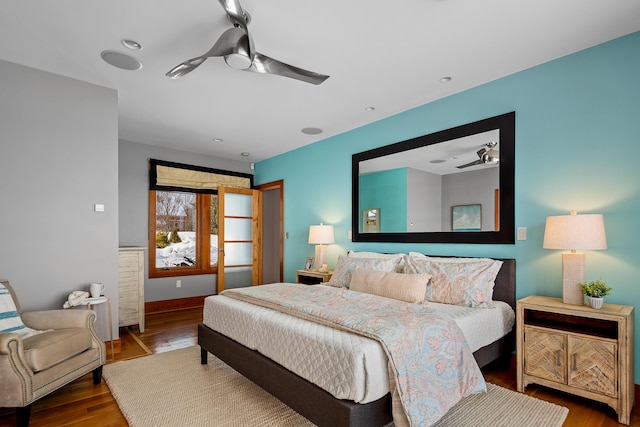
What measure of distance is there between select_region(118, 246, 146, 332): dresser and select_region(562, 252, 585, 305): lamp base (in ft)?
14.7

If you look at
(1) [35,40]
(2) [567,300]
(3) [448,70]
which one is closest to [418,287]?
(2) [567,300]

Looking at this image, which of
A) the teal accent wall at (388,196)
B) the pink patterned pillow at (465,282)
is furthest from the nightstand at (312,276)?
the pink patterned pillow at (465,282)

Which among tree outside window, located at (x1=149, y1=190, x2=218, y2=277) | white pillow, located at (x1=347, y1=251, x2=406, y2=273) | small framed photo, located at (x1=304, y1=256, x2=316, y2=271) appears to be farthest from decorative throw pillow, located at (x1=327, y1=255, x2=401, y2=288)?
tree outside window, located at (x1=149, y1=190, x2=218, y2=277)

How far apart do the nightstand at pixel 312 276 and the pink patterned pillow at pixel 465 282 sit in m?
1.61

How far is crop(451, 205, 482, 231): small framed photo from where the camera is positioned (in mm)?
3191

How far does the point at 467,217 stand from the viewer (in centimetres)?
328

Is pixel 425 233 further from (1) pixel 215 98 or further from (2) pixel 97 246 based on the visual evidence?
(2) pixel 97 246

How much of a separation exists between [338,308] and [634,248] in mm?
2135

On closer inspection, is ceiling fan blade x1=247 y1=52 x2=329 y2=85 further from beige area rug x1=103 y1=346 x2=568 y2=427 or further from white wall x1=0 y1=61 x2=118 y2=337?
beige area rug x1=103 y1=346 x2=568 y2=427

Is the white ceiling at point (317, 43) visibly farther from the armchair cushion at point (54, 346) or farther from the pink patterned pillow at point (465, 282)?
the armchair cushion at point (54, 346)

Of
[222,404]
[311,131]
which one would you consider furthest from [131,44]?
[222,404]

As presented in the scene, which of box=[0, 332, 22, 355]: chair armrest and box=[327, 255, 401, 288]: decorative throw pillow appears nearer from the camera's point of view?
box=[0, 332, 22, 355]: chair armrest

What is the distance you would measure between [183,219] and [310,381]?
455 cm

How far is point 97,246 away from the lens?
10.7 ft
